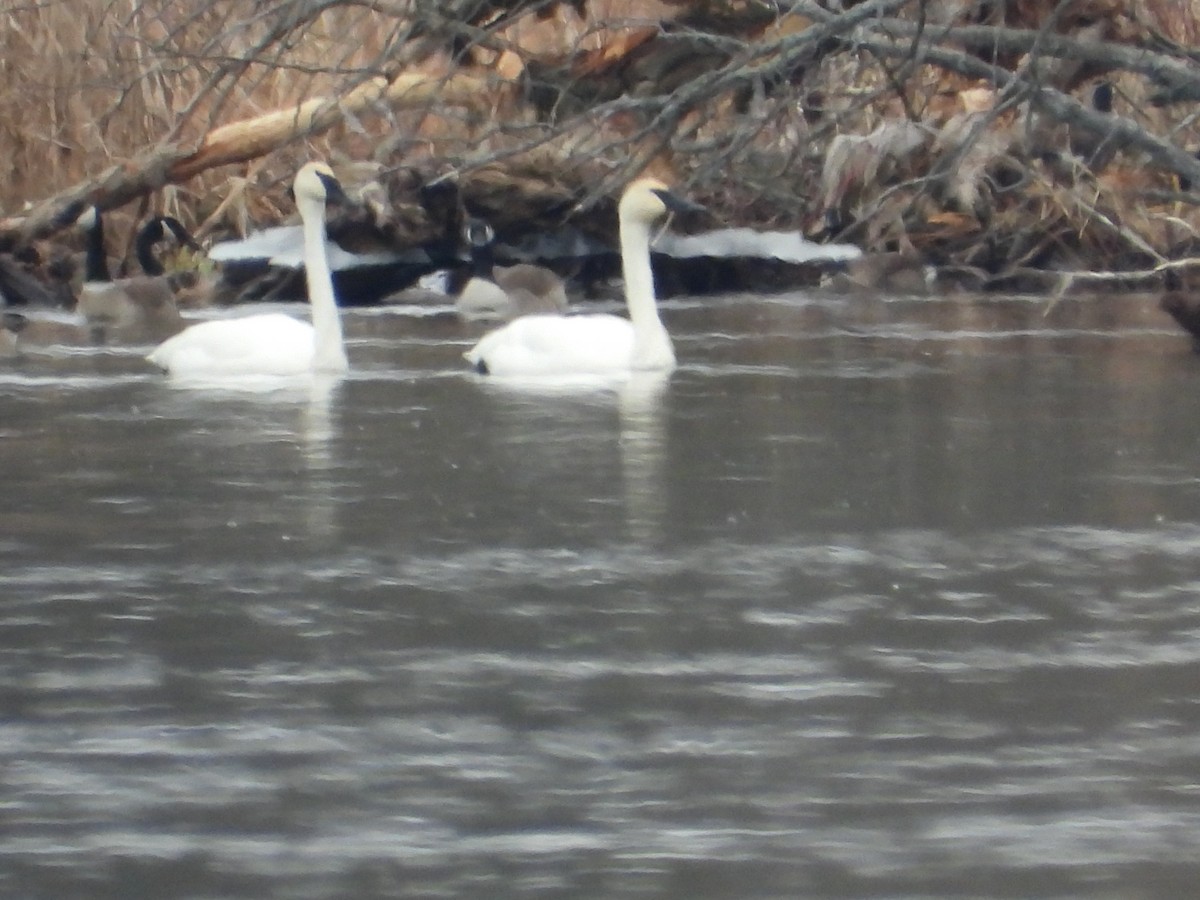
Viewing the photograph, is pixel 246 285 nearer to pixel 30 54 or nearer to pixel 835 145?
pixel 30 54

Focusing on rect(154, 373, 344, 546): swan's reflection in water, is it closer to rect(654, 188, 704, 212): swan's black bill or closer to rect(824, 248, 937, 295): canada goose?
rect(654, 188, 704, 212): swan's black bill

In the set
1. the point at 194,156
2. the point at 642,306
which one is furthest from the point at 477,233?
the point at 642,306

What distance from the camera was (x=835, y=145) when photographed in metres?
21.3

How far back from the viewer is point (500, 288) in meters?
19.6

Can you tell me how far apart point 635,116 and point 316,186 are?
2.88m

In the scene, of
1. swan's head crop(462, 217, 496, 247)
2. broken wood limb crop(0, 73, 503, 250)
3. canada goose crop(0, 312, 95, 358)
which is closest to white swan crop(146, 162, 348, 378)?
canada goose crop(0, 312, 95, 358)

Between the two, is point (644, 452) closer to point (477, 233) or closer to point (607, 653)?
point (607, 653)

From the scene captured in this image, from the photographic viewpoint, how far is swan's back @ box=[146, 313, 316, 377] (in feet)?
46.4

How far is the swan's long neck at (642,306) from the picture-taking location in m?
13.9

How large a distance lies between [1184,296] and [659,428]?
427 centimetres

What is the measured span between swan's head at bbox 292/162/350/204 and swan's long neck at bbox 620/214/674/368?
1800 mm

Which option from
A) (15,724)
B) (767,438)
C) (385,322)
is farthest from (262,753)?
(385,322)

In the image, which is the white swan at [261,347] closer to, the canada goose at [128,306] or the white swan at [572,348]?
the white swan at [572,348]

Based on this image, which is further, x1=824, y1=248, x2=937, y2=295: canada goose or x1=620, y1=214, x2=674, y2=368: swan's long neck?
x1=824, y1=248, x2=937, y2=295: canada goose
